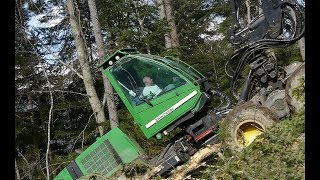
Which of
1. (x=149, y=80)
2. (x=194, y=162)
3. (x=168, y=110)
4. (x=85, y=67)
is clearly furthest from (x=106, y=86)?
(x=194, y=162)

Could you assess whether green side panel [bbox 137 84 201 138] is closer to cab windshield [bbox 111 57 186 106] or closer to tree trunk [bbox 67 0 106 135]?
cab windshield [bbox 111 57 186 106]

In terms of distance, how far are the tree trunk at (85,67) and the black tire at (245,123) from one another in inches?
250

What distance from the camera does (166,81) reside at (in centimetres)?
802

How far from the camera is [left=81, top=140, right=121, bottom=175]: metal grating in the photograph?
829 centimetres

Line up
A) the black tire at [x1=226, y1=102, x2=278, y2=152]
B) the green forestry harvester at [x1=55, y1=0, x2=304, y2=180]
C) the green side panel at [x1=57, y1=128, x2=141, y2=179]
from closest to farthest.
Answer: the black tire at [x1=226, y1=102, x2=278, y2=152]
the green forestry harvester at [x1=55, y1=0, x2=304, y2=180]
the green side panel at [x1=57, y1=128, x2=141, y2=179]

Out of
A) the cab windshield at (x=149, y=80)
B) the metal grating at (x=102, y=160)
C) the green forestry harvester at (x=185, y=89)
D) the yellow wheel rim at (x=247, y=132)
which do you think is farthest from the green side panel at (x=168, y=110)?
the yellow wheel rim at (x=247, y=132)

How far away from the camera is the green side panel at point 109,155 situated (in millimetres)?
8211

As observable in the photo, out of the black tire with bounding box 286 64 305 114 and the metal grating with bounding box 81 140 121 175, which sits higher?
the metal grating with bounding box 81 140 121 175

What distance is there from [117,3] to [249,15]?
339 inches

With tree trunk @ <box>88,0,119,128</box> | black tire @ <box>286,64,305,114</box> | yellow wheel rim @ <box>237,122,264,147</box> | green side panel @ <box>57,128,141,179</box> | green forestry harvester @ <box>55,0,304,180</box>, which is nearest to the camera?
black tire @ <box>286,64,305,114</box>

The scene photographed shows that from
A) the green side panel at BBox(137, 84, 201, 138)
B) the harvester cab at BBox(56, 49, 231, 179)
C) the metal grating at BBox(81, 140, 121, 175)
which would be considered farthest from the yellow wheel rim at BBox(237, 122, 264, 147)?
the metal grating at BBox(81, 140, 121, 175)

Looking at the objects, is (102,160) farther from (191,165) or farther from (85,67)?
(85,67)

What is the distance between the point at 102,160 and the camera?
842 centimetres

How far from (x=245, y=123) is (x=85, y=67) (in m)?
7.36
